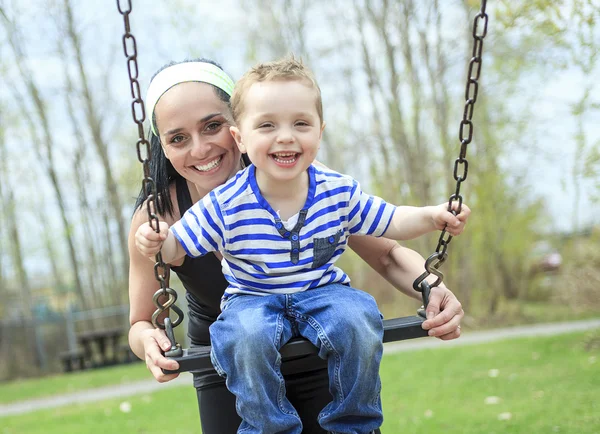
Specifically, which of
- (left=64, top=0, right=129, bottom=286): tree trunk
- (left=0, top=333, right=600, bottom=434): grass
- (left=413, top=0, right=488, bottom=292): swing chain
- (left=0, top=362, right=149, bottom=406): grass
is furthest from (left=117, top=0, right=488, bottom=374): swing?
(left=64, top=0, right=129, bottom=286): tree trunk

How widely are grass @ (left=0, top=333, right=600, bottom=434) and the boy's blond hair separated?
12.2 feet

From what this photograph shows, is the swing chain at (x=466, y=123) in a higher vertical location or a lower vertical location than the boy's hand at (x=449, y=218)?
higher

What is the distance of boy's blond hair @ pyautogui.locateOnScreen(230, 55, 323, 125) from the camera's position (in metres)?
1.91

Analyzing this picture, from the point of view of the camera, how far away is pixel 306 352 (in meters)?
1.87

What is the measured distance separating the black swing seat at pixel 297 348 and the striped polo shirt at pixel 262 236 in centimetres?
18

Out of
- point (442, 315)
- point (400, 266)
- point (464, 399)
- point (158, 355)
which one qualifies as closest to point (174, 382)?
point (464, 399)

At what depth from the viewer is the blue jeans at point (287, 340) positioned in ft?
5.83

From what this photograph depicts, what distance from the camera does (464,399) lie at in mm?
6262

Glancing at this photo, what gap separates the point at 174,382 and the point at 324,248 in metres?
8.22

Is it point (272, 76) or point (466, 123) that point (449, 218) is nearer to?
point (466, 123)

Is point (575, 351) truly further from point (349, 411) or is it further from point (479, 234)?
point (349, 411)

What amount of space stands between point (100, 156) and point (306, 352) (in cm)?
1502

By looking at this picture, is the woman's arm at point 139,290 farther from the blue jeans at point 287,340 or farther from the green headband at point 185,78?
the blue jeans at point 287,340

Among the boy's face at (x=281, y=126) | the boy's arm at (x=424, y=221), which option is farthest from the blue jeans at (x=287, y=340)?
the boy's face at (x=281, y=126)
